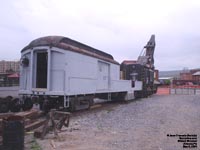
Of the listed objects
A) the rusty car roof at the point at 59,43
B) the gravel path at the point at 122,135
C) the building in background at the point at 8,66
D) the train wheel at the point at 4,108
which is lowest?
the gravel path at the point at 122,135

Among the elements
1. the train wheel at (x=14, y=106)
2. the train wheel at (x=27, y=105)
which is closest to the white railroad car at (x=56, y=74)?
the train wheel at (x=27, y=105)

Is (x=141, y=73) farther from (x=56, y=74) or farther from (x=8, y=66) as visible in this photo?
(x=8, y=66)

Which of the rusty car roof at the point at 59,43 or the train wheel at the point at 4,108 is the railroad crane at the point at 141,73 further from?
the train wheel at the point at 4,108

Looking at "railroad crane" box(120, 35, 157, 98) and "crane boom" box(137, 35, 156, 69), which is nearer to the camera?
"railroad crane" box(120, 35, 157, 98)

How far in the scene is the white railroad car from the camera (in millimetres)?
11086

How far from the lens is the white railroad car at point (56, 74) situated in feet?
36.4

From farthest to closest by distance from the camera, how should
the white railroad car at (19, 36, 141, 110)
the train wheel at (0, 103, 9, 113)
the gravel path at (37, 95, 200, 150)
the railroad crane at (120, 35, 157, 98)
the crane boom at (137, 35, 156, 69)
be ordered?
1. the crane boom at (137, 35, 156, 69)
2. the railroad crane at (120, 35, 157, 98)
3. the white railroad car at (19, 36, 141, 110)
4. the train wheel at (0, 103, 9, 113)
5. the gravel path at (37, 95, 200, 150)

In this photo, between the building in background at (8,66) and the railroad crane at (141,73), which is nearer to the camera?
the railroad crane at (141,73)

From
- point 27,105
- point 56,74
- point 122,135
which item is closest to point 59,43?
point 56,74

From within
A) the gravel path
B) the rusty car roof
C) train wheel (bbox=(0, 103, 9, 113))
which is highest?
the rusty car roof

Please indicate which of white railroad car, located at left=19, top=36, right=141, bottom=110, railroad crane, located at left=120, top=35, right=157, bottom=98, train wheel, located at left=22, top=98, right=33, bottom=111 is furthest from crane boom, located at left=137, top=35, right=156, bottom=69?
train wheel, located at left=22, top=98, right=33, bottom=111

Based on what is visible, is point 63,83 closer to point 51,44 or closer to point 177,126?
point 51,44

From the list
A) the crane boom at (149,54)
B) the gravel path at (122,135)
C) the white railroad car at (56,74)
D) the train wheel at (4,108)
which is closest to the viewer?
the gravel path at (122,135)

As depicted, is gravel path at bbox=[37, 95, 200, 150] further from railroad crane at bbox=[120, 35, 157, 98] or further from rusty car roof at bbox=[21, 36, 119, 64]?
railroad crane at bbox=[120, 35, 157, 98]
